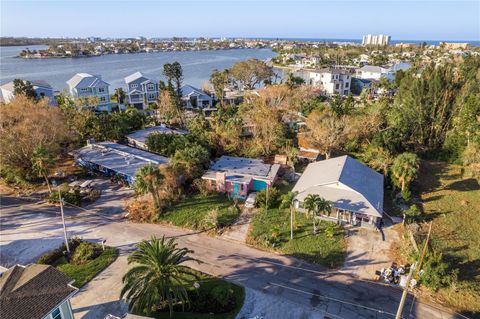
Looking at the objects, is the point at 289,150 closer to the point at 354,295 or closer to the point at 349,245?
the point at 349,245

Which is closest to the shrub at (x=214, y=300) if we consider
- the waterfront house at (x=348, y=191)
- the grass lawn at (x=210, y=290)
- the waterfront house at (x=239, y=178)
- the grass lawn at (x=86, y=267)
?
the grass lawn at (x=210, y=290)

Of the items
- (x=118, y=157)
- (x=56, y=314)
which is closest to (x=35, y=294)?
(x=56, y=314)

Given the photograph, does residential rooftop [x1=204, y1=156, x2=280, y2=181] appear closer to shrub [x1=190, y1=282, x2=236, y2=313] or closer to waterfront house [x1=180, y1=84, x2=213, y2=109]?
shrub [x1=190, y1=282, x2=236, y2=313]

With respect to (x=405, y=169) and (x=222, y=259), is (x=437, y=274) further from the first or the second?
(x=222, y=259)

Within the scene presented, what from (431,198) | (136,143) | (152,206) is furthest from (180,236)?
(431,198)

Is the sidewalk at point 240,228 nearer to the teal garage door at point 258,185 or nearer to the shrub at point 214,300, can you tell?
the teal garage door at point 258,185

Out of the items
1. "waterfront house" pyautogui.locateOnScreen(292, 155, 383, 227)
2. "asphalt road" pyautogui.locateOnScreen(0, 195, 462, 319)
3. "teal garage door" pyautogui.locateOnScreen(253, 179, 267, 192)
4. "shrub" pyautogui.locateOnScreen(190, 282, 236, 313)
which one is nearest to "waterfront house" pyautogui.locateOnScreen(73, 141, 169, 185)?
"asphalt road" pyautogui.locateOnScreen(0, 195, 462, 319)
